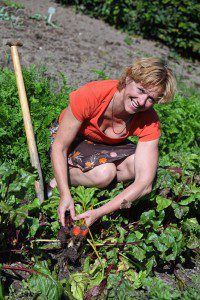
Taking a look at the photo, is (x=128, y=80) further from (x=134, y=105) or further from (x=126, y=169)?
(x=126, y=169)

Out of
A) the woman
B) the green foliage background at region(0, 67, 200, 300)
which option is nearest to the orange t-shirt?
the woman

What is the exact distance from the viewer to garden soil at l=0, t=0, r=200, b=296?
234 inches

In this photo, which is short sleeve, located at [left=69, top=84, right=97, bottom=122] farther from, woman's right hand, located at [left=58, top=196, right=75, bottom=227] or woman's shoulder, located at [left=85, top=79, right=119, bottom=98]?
woman's right hand, located at [left=58, top=196, right=75, bottom=227]

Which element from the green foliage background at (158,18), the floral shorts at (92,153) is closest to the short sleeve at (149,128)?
the floral shorts at (92,153)

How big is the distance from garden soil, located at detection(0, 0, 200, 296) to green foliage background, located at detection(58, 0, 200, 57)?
157 millimetres

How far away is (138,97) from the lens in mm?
3180

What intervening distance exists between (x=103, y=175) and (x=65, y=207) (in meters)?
0.53

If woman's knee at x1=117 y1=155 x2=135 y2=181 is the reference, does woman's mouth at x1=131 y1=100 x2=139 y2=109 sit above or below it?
above

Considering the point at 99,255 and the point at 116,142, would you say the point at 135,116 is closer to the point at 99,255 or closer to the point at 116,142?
the point at 116,142

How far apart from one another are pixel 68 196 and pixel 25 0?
565 centimetres

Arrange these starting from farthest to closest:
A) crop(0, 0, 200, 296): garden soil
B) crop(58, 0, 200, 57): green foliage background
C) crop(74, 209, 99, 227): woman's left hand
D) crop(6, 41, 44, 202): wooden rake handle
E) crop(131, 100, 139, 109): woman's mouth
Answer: crop(58, 0, 200, 57): green foliage background
crop(0, 0, 200, 296): garden soil
crop(6, 41, 44, 202): wooden rake handle
crop(131, 100, 139, 109): woman's mouth
crop(74, 209, 99, 227): woman's left hand


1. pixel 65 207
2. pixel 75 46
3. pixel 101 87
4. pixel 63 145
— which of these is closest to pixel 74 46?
pixel 75 46

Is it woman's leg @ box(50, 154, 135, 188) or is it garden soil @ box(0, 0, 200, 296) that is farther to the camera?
garden soil @ box(0, 0, 200, 296)

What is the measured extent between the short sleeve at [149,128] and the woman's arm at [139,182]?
37 mm
